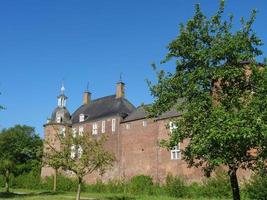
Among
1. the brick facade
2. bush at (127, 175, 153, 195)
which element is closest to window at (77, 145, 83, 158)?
bush at (127, 175, 153, 195)

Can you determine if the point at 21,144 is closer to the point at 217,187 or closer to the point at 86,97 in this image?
the point at 86,97

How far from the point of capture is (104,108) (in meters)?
58.8

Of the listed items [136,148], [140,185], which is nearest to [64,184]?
[136,148]

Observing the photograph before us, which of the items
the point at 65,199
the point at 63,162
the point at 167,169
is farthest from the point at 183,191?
the point at 63,162

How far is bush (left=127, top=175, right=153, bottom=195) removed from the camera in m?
43.6

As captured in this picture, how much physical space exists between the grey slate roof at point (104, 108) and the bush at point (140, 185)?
1042cm

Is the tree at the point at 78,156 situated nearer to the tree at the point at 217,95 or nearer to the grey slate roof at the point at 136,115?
the tree at the point at 217,95

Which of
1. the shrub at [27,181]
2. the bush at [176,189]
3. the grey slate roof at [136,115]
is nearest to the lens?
the bush at [176,189]

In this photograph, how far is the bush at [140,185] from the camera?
43.6m

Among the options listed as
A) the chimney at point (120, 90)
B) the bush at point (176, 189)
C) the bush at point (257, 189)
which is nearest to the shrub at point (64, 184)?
the chimney at point (120, 90)

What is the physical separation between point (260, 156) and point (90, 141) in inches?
588

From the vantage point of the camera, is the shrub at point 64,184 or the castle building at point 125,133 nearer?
the castle building at point 125,133

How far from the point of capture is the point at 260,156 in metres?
16.4

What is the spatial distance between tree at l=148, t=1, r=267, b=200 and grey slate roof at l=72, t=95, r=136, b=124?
36768 mm
